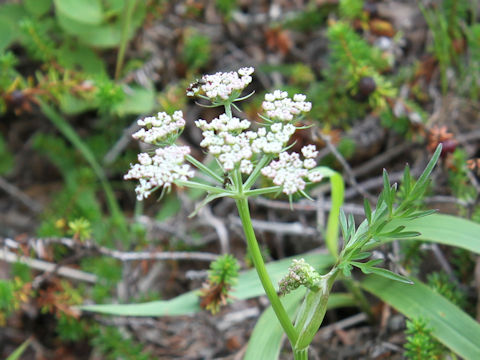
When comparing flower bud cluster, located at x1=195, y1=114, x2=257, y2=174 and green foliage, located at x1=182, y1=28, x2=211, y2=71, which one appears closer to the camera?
flower bud cluster, located at x1=195, y1=114, x2=257, y2=174

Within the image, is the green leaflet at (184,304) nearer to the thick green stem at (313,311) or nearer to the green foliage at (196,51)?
the thick green stem at (313,311)

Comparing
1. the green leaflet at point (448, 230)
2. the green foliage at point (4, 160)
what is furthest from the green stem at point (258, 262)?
the green foliage at point (4, 160)

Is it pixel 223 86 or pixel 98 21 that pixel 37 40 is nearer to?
Result: pixel 98 21

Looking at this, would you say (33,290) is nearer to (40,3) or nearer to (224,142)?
(224,142)

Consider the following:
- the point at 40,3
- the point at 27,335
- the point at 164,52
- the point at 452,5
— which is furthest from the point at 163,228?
the point at 452,5

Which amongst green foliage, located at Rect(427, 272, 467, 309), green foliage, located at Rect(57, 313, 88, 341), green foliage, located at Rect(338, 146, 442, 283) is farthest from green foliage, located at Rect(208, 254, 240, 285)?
green foliage, located at Rect(57, 313, 88, 341)

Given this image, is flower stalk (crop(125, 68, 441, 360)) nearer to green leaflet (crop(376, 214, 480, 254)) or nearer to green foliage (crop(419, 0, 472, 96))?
green leaflet (crop(376, 214, 480, 254))
